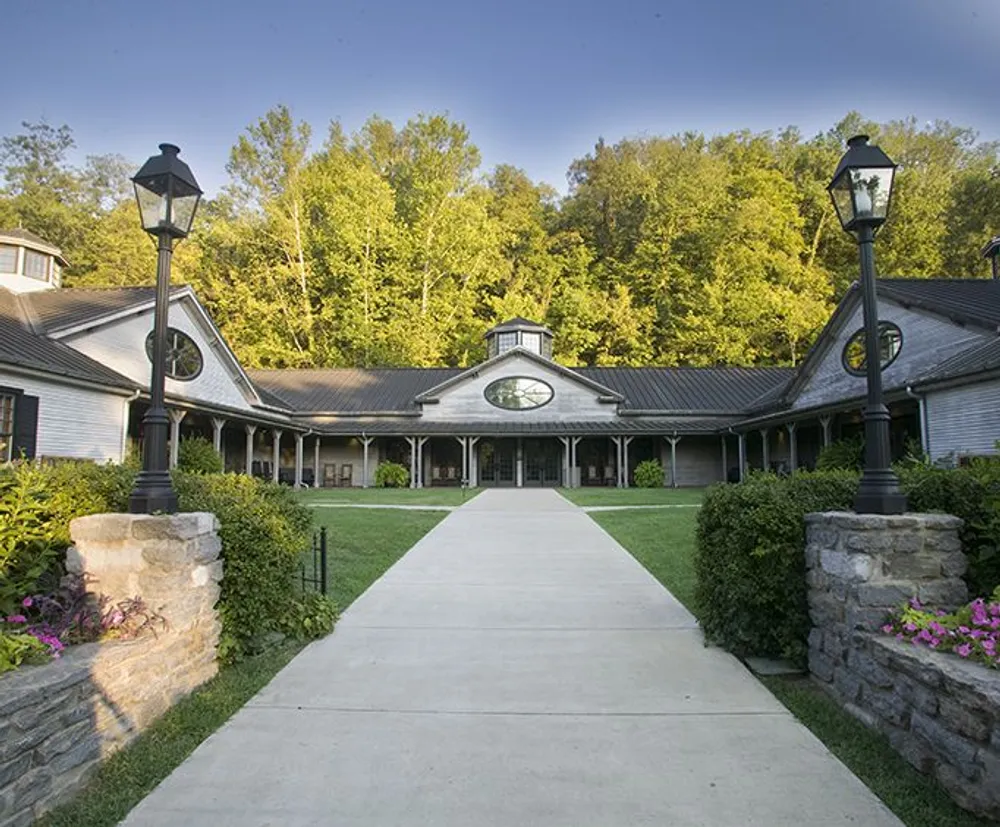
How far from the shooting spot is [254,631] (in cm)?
476

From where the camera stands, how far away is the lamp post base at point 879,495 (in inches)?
157

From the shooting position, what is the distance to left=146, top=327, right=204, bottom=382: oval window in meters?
20.5

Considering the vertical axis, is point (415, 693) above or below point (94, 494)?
below

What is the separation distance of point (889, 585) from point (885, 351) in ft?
58.8

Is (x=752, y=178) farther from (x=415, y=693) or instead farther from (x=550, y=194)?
(x=415, y=693)

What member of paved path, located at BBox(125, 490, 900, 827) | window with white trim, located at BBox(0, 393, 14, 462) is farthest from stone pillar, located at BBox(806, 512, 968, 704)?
window with white trim, located at BBox(0, 393, 14, 462)

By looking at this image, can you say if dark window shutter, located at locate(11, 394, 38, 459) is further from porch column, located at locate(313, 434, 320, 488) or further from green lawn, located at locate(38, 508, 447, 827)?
porch column, located at locate(313, 434, 320, 488)

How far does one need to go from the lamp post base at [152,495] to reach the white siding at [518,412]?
2553 centimetres

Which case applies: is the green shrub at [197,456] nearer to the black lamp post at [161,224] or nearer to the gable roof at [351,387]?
the gable roof at [351,387]

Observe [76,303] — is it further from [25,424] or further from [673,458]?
[673,458]

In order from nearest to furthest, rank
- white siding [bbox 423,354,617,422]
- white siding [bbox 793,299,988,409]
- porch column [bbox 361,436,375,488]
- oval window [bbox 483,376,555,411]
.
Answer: white siding [bbox 793,299,988,409] → porch column [bbox 361,436,375,488] → white siding [bbox 423,354,617,422] → oval window [bbox 483,376,555,411]

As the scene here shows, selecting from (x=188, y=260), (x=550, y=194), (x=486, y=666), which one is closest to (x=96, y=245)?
(x=188, y=260)

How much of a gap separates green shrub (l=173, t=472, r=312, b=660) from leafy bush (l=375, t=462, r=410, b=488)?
75.6 ft

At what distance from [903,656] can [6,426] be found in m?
16.4
